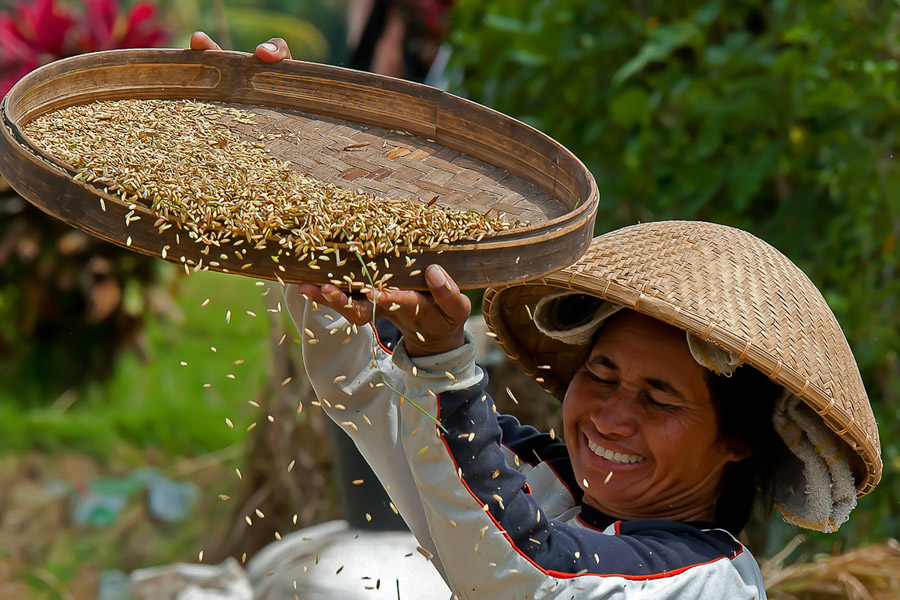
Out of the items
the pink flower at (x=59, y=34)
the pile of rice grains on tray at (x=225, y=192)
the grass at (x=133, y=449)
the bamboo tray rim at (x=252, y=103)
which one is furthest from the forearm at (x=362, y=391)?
the pink flower at (x=59, y=34)

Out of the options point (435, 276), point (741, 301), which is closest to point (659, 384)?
Answer: point (741, 301)

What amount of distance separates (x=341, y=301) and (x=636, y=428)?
69 cm

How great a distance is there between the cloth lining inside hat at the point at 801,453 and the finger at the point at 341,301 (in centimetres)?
63

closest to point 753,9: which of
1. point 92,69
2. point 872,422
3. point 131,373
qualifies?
point 872,422

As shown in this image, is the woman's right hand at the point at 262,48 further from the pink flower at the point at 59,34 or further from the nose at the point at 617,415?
the pink flower at the point at 59,34

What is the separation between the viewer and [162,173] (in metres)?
1.56

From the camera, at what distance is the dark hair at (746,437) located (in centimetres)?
192

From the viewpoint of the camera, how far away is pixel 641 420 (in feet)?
6.12

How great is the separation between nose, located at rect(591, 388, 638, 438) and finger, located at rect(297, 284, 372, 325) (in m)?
0.59

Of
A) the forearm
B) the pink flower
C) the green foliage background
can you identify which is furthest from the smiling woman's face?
the pink flower

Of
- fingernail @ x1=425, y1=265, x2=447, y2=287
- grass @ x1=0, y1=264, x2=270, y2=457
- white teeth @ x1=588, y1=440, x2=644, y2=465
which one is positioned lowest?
grass @ x1=0, y1=264, x2=270, y2=457

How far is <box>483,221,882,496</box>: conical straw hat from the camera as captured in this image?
5.67 ft

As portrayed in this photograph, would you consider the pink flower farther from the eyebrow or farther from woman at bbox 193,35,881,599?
the eyebrow

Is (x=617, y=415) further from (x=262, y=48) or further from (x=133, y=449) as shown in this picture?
(x=133, y=449)
